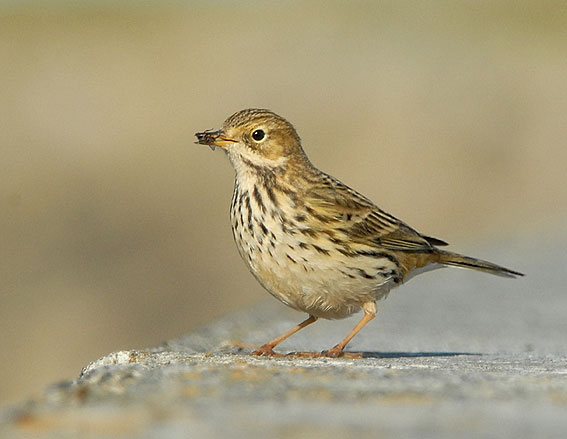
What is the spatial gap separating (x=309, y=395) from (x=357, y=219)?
3397 mm

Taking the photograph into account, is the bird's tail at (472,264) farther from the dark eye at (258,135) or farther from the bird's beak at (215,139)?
the bird's beak at (215,139)

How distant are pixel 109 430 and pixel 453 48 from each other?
40.2 m

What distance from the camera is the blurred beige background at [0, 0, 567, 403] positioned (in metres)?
20.5


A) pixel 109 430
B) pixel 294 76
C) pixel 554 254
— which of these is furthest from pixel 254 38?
pixel 109 430

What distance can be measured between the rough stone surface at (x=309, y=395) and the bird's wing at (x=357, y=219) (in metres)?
0.76

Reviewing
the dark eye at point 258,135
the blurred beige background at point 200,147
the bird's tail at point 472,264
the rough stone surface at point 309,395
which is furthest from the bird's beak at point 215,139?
the blurred beige background at point 200,147

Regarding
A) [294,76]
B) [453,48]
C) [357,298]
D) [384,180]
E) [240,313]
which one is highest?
[453,48]

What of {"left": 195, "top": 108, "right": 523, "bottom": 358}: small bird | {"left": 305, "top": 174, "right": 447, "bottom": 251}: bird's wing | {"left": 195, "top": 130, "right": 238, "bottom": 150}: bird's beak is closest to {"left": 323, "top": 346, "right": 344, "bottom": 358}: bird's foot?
{"left": 195, "top": 108, "right": 523, "bottom": 358}: small bird

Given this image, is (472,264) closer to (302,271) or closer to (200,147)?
(302,271)

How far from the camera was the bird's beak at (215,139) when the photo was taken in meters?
8.27

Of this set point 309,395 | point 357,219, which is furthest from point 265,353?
point 309,395

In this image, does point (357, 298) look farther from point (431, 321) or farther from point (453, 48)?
point (453, 48)

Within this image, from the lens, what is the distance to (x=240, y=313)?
10.5 m

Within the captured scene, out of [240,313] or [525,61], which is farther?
[525,61]
